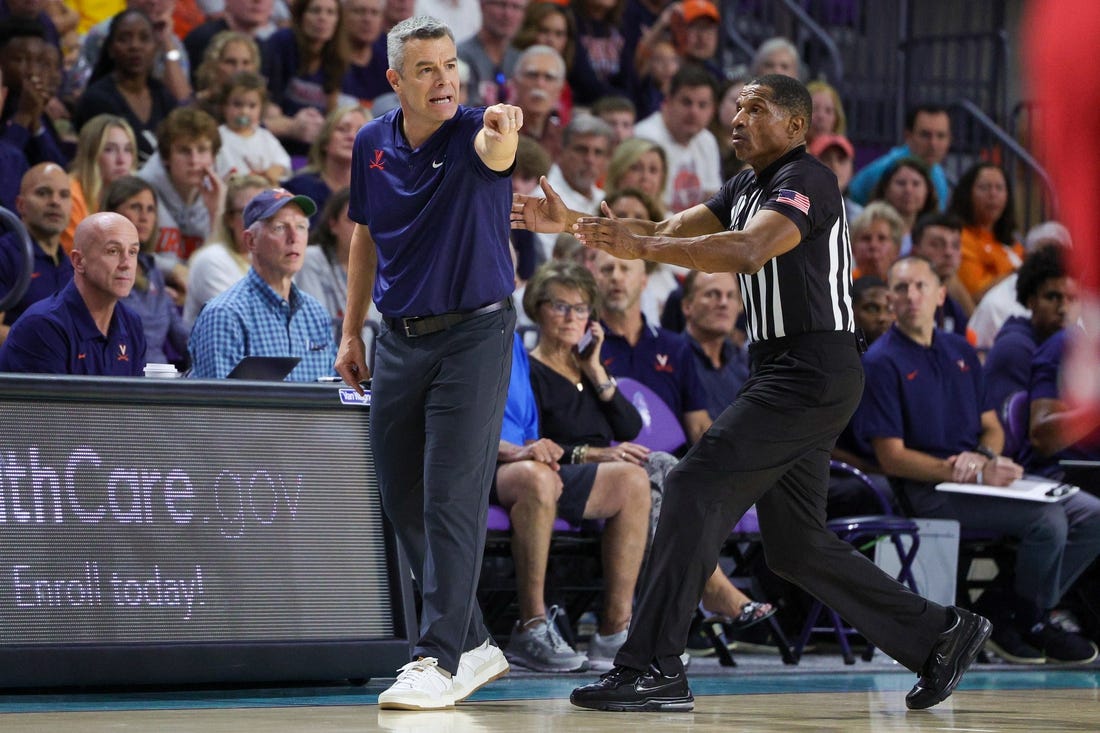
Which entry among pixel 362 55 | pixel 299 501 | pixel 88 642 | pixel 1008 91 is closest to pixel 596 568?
pixel 299 501

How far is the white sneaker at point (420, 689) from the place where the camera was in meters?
4.83

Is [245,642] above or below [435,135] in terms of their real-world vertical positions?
below

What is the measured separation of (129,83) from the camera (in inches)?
375

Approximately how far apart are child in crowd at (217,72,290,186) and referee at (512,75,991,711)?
4.32m

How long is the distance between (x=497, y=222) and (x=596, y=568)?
116 inches

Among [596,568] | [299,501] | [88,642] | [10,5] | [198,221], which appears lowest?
[596,568]

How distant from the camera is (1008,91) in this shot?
54.0 ft

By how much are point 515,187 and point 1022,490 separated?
127 inches

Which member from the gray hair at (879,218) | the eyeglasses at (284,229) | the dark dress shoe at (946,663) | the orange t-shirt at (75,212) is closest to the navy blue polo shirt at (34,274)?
the orange t-shirt at (75,212)

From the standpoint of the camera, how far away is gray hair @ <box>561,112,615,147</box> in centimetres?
1014

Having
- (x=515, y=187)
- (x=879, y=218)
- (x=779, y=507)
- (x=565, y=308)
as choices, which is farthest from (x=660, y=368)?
(x=779, y=507)

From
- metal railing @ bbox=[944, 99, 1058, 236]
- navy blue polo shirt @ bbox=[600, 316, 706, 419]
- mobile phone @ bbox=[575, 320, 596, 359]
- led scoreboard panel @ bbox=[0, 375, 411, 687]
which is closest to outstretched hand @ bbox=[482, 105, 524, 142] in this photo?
led scoreboard panel @ bbox=[0, 375, 411, 687]

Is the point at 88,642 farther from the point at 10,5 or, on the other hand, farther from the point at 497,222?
the point at 10,5

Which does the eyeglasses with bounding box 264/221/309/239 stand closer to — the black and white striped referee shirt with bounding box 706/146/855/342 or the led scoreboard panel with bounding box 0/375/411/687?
Result: the led scoreboard panel with bounding box 0/375/411/687
